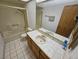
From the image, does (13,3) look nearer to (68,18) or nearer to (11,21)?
(11,21)

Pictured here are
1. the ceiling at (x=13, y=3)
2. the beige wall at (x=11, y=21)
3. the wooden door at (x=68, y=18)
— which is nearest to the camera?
the wooden door at (x=68, y=18)

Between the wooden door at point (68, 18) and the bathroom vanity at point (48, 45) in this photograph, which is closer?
the wooden door at point (68, 18)

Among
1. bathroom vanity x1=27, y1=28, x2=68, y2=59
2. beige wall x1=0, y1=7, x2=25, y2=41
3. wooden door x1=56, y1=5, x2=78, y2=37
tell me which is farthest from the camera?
beige wall x1=0, y1=7, x2=25, y2=41

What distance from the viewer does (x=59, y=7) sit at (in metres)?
1.31

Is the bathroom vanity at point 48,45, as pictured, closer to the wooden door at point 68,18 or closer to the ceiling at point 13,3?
the wooden door at point 68,18

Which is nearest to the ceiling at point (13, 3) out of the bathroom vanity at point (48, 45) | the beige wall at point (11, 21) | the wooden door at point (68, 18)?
the beige wall at point (11, 21)

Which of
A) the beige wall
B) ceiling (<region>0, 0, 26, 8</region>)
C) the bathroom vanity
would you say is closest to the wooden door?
the bathroom vanity

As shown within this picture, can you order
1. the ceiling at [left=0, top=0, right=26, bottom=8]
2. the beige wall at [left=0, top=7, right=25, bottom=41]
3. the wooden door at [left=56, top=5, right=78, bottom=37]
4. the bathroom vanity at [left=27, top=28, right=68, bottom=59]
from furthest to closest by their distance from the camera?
the beige wall at [left=0, top=7, right=25, bottom=41]
the ceiling at [left=0, top=0, right=26, bottom=8]
the bathroom vanity at [left=27, top=28, right=68, bottom=59]
the wooden door at [left=56, top=5, right=78, bottom=37]

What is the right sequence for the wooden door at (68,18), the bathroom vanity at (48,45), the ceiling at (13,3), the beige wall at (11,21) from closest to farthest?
the wooden door at (68,18) → the bathroom vanity at (48,45) → the ceiling at (13,3) → the beige wall at (11,21)

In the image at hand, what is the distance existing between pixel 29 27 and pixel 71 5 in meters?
1.86

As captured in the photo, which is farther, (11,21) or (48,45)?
(11,21)

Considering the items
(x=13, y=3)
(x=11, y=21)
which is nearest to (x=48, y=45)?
(x=11, y=21)

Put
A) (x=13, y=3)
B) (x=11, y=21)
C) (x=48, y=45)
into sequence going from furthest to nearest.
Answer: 1. (x=11, y=21)
2. (x=13, y=3)
3. (x=48, y=45)

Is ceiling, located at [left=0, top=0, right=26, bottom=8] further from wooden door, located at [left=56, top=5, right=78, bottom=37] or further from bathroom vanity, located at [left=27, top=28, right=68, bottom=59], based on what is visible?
wooden door, located at [left=56, top=5, right=78, bottom=37]
